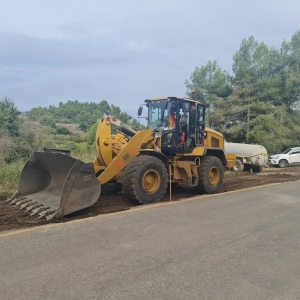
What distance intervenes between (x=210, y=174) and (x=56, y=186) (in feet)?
16.0

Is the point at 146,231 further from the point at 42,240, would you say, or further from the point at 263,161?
the point at 263,161

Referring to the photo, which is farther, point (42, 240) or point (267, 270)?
point (42, 240)

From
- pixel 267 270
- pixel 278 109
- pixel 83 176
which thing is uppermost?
pixel 278 109

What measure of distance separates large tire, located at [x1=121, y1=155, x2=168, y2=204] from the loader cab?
3.93 feet

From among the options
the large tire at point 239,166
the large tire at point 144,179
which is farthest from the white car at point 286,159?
the large tire at point 144,179

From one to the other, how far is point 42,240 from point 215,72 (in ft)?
98.0

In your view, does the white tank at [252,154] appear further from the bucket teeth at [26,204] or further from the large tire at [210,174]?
the bucket teeth at [26,204]

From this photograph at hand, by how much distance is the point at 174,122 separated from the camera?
959 cm

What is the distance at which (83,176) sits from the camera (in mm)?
6699

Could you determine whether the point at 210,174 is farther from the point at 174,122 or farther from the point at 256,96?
the point at 256,96

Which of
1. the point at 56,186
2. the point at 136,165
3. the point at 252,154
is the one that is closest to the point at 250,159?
the point at 252,154

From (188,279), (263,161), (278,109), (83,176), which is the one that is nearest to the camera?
(188,279)

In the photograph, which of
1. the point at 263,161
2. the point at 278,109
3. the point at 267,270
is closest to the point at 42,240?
the point at 267,270

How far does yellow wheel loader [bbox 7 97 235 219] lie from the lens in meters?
6.81
